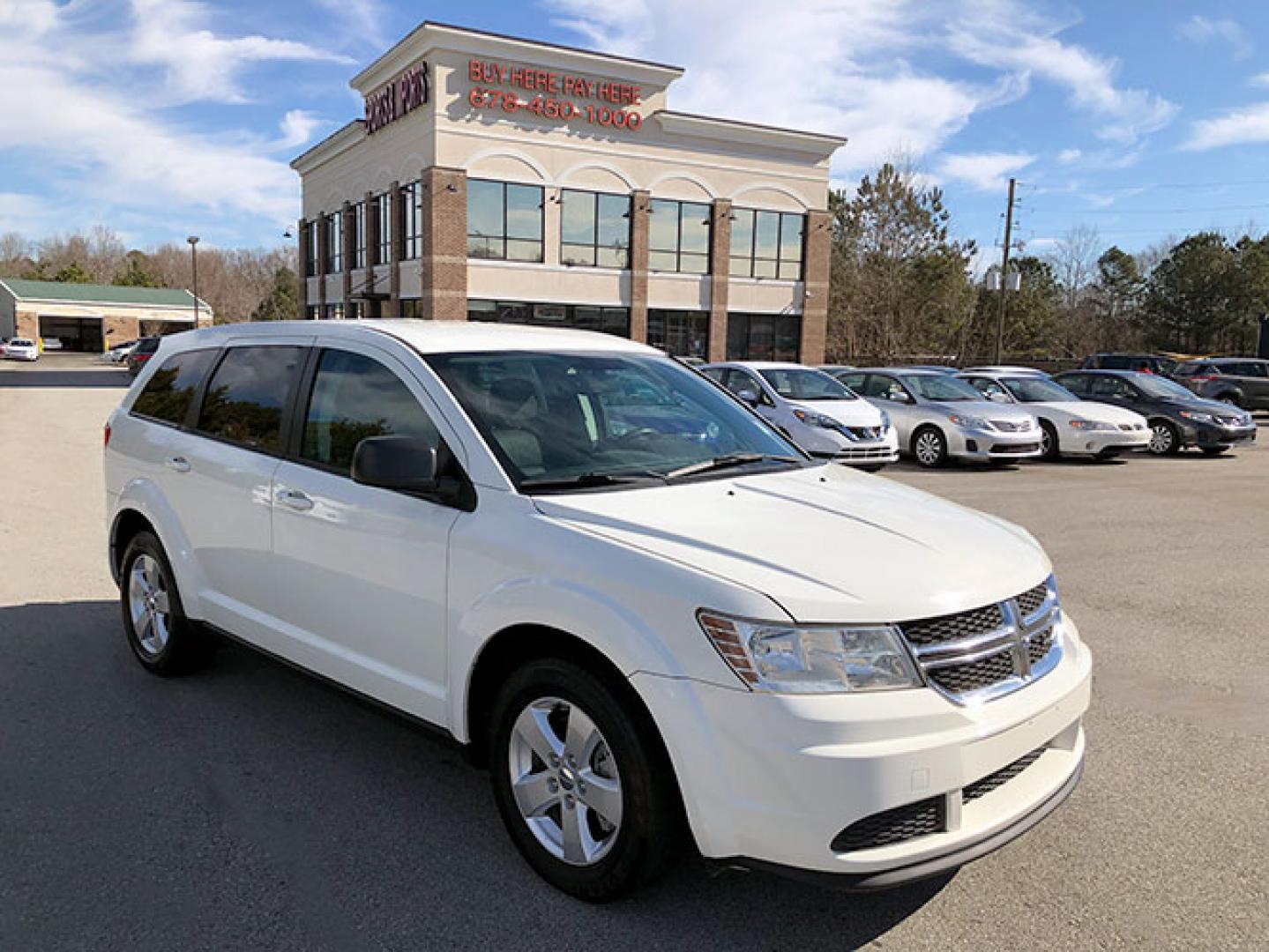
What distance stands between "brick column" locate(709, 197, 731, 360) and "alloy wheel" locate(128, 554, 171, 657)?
3363 cm

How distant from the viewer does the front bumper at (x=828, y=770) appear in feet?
8.18

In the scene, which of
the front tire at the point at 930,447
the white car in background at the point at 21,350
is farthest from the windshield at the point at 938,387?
the white car in background at the point at 21,350

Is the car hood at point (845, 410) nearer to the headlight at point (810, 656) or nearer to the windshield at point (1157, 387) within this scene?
the windshield at point (1157, 387)

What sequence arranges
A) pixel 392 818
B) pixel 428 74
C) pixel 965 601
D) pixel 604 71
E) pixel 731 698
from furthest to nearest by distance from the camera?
pixel 604 71 < pixel 428 74 < pixel 392 818 < pixel 965 601 < pixel 731 698

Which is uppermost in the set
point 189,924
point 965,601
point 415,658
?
point 965,601

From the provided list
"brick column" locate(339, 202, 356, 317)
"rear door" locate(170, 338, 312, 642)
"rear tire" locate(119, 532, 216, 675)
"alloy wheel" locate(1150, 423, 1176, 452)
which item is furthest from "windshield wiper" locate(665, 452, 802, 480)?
"brick column" locate(339, 202, 356, 317)

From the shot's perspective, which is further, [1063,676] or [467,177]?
[467,177]

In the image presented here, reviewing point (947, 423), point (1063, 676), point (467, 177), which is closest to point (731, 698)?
point (1063, 676)

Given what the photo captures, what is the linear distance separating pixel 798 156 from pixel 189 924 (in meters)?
38.9

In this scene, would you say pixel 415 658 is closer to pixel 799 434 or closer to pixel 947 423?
pixel 799 434

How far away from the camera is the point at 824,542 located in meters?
2.96

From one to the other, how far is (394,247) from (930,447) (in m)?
26.4

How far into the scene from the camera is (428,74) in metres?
32.0

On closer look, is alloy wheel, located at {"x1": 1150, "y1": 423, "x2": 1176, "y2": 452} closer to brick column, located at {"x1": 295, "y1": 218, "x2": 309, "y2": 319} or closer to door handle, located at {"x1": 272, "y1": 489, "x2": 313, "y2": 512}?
door handle, located at {"x1": 272, "y1": 489, "x2": 313, "y2": 512}
